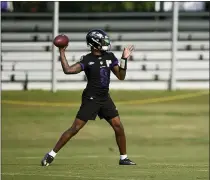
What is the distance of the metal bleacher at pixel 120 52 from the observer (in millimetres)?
22250

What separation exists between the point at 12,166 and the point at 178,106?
35.2 feet

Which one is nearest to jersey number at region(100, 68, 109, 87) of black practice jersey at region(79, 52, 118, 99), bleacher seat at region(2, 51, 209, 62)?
black practice jersey at region(79, 52, 118, 99)

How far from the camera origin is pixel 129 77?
22.4 metres

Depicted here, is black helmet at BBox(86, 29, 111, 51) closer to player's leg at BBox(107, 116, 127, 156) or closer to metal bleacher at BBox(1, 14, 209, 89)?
player's leg at BBox(107, 116, 127, 156)

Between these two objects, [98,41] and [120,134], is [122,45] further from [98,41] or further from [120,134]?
[98,41]

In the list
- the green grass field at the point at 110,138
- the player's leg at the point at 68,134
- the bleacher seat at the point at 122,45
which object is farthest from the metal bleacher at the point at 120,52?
the player's leg at the point at 68,134

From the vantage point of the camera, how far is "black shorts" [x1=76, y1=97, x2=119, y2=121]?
10148mm

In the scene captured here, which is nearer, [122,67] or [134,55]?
[122,67]

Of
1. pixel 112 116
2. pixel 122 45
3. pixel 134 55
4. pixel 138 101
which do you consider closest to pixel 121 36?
pixel 122 45

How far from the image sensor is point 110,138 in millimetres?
17094

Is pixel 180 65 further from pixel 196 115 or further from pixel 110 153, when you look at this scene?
pixel 110 153

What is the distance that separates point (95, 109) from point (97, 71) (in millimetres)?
441

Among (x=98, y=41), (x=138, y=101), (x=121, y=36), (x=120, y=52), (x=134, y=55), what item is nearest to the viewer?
(x=98, y=41)

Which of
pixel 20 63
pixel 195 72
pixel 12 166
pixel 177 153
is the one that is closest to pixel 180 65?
pixel 195 72
